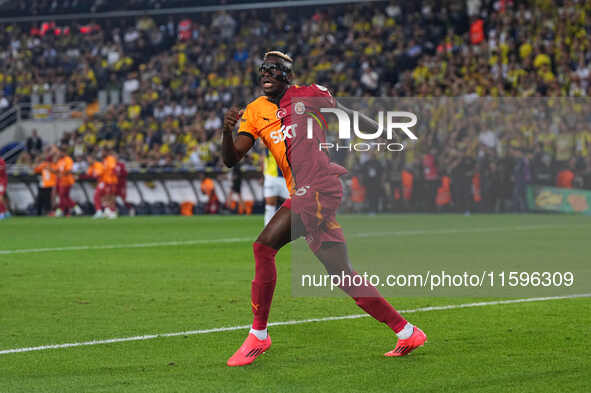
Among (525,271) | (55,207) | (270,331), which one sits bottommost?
(55,207)

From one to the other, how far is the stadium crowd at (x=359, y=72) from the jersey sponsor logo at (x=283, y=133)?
14553mm

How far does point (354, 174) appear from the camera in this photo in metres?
23.2

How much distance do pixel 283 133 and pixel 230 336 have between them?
72.8 inches

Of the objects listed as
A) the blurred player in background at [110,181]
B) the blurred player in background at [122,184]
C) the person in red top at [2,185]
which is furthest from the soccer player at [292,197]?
the blurred player in background at [122,184]

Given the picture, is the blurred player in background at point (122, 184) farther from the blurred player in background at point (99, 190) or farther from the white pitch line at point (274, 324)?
the white pitch line at point (274, 324)

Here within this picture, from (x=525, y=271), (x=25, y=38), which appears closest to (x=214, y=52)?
(x=25, y=38)

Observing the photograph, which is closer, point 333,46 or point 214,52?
point 333,46

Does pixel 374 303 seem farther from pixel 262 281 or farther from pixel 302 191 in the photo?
pixel 302 191

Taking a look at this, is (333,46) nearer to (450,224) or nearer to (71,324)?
(450,224)

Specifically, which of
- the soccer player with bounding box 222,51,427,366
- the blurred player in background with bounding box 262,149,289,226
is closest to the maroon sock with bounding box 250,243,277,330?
the soccer player with bounding box 222,51,427,366

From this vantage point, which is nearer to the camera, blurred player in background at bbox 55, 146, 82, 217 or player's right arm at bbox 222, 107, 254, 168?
player's right arm at bbox 222, 107, 254, 168

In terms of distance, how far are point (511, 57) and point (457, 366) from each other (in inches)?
1026

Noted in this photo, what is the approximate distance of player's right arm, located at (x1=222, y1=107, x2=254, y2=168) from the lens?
6.49m

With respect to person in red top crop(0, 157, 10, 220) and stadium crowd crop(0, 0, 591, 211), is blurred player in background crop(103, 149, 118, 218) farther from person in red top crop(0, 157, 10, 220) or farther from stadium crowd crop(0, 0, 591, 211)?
stadium crowd crop(0, 0, 591, 211)
